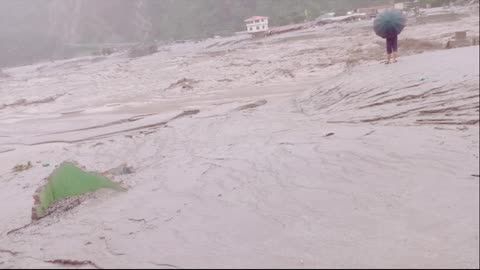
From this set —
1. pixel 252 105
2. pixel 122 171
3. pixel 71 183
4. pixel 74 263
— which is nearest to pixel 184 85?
pixel 252 105

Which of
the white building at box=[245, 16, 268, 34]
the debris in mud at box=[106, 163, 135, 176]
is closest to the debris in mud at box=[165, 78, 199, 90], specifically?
the debris in mud at box=[106, 163, 135, 176]

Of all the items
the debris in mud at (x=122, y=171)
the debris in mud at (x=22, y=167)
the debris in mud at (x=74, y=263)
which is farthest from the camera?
the debris in mud at (x=22, y=167)

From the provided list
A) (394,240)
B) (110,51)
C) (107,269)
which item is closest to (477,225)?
(394,240)

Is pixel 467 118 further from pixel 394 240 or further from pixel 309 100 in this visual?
pixel 309 100

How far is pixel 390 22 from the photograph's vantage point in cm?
743

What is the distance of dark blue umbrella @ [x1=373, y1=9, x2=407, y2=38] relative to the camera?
290 inches

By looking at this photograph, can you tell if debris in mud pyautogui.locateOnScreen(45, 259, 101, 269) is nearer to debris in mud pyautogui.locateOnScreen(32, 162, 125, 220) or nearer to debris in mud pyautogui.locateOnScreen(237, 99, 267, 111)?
debris in mud pyautogui.locateOnScreen(32, 162, 125, 220)

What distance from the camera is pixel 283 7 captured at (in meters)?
57.4

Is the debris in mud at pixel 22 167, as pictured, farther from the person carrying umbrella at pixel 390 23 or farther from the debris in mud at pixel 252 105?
the person carrying umbrella at pixel 390 23

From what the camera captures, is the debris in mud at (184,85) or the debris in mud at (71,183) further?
the debris in mud at (184,85)

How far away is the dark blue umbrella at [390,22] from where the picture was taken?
7.37 meters

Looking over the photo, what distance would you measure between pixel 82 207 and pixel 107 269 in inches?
78.5

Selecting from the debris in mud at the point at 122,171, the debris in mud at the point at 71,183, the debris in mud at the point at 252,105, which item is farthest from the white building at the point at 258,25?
the debris in mud at the point at 71,183

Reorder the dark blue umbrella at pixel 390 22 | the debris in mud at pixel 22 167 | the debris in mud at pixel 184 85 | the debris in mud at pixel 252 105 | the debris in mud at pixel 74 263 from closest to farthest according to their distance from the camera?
1. the debris in mud at pixel 74 263
2. the dark blue umbrella at pixel 390 22
3. the debris in mud at pixel 22 167
4. the debris in mud at pixel 252 105
5. the debris in mud at pixel 184 85
